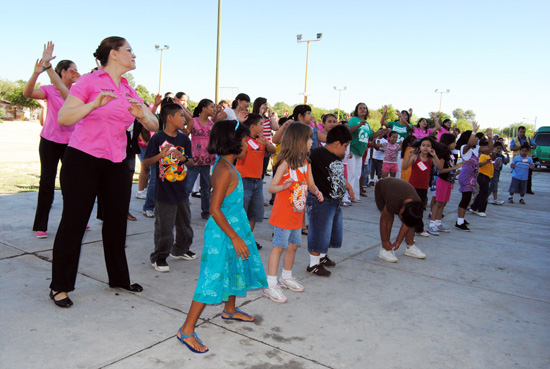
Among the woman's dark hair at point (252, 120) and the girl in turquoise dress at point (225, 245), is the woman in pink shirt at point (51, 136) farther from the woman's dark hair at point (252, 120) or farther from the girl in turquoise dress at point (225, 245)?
the girl in turquoise dress at point (225, 245)

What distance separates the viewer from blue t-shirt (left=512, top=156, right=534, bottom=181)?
11.4 metres

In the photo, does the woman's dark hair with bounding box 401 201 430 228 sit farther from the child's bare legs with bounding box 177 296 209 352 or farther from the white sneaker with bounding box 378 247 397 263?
the child's bare legs with bounding box 177 296 209 352

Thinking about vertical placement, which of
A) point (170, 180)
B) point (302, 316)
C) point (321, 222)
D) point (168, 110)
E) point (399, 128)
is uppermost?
point (399, 128)

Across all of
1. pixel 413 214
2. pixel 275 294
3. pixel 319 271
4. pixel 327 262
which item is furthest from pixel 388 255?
pixel 275 294

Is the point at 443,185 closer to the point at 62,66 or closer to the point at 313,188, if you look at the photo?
the point at 313,188

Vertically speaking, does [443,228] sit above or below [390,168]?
below

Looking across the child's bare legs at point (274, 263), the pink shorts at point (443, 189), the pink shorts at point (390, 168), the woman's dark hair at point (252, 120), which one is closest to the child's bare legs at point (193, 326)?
the child's bare legs at point (274, 263)

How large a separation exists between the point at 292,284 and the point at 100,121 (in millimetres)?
2210

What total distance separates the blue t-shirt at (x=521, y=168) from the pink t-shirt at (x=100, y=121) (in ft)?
36.8

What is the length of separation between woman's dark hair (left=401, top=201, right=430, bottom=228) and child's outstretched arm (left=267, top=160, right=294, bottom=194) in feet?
5.59

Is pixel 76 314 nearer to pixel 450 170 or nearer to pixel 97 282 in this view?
pixel 97 282

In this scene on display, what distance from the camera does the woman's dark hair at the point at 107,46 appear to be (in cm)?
336

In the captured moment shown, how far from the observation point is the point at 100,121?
10.6 feet

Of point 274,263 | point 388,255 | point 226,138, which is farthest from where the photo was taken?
point 388,255
